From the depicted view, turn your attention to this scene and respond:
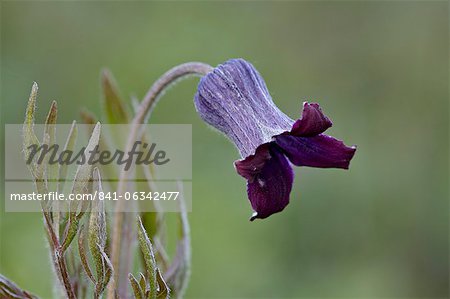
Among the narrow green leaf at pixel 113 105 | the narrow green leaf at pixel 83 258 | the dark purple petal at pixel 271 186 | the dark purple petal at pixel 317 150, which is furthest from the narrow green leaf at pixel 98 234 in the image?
the narrow green leaf at pixel 113 105

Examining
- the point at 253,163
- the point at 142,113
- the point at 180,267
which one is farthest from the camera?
the point at 180,267

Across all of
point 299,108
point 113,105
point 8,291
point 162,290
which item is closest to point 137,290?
point 162,290

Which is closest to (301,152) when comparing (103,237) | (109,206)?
(103,237)

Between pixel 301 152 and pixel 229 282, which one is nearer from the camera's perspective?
pixel 301 152

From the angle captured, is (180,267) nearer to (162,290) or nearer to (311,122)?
(162,290)

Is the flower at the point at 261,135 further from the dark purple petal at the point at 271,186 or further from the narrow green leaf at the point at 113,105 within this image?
the narrow green leaf at the point at 113,105

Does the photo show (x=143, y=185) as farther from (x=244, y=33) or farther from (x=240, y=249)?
(x=244, y=33)

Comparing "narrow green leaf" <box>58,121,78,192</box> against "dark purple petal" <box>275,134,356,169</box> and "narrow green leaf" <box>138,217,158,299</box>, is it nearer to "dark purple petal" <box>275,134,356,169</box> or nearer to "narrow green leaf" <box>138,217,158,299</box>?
"narrow green leaf" <box>138,217,158,299</box>
